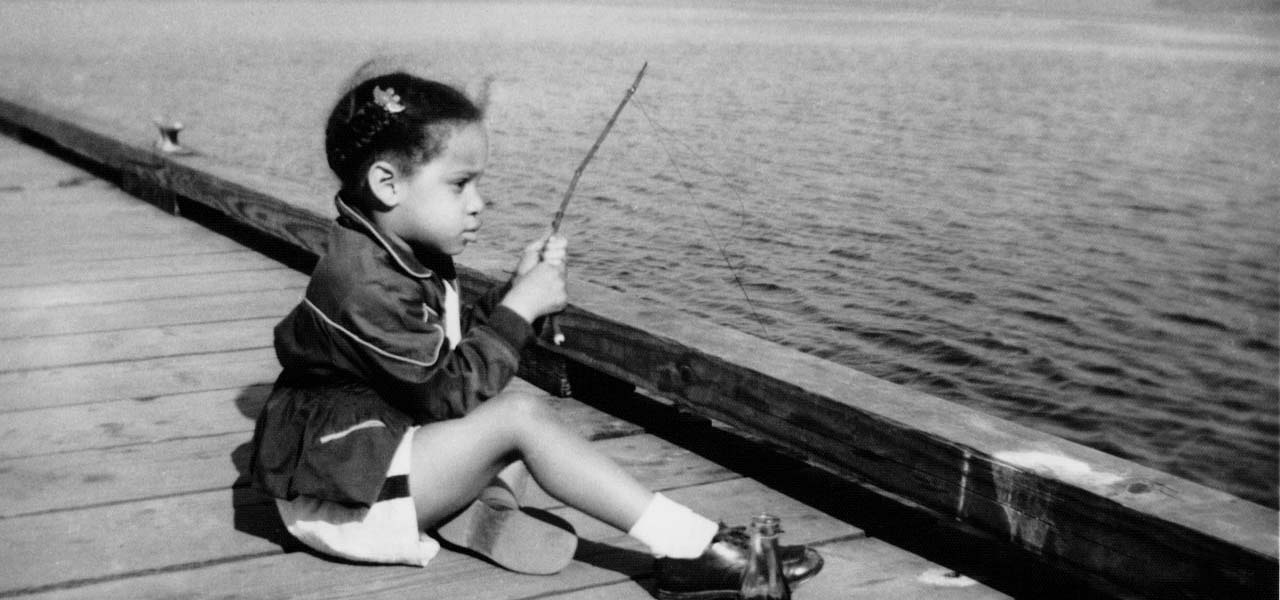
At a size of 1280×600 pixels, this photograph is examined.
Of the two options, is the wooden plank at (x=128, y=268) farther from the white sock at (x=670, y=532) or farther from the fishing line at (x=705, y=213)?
the white sock at (x=670, y=532)

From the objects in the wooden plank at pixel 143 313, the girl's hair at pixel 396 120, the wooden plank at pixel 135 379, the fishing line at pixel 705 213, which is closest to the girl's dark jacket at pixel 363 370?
the girl's hair at pixel 396 120

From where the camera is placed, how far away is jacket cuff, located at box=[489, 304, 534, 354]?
2.61m

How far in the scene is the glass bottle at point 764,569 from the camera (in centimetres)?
249

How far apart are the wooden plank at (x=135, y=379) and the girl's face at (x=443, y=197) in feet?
4.66

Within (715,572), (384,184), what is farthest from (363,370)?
(715,572)

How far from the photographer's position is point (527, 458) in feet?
8.44

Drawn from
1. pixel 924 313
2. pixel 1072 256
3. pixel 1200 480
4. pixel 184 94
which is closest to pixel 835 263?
pixel 924 313

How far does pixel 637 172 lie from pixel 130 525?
5.51 m

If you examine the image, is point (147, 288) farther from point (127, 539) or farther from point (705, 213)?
point (705, 213)

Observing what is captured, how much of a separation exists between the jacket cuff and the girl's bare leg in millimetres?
96

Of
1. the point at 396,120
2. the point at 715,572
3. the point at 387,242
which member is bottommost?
the point at 715,572

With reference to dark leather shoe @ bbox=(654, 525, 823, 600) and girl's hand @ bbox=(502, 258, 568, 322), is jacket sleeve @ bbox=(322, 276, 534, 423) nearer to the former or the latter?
girl's hand @ bbox=(502, 258, 568, 322)

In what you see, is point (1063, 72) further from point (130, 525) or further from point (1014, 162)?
point (130, 525)

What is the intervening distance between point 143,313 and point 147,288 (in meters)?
0.39
